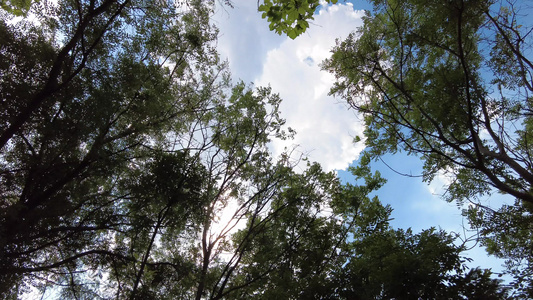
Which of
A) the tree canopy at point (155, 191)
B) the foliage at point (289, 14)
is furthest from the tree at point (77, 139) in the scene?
the foliage at point (289, 14)

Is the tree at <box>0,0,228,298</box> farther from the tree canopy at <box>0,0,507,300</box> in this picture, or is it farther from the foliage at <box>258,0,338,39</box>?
the foliage at <box>258,0,338,39</box>

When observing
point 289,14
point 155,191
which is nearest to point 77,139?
point 155,191

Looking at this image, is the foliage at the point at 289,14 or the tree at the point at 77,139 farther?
the tree at the point at 77,139

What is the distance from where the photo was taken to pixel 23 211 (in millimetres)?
5633

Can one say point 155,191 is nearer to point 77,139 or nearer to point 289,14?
point 77,139

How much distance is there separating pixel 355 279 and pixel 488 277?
220 cm

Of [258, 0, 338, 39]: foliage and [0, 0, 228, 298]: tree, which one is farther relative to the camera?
[0, 0, 228, 298]: tree

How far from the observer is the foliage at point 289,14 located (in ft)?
10.2

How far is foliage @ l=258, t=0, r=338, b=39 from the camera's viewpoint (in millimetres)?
3098

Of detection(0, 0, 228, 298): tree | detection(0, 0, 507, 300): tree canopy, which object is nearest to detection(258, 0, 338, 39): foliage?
detection(0, 0, 507, 300): tree canopy

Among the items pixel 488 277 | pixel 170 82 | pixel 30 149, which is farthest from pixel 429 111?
pixel 30 149

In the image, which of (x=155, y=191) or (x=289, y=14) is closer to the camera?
(x=289, y=14)

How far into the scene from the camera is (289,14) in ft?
10.2

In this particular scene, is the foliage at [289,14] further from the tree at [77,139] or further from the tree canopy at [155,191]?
the tree at [77,139]
